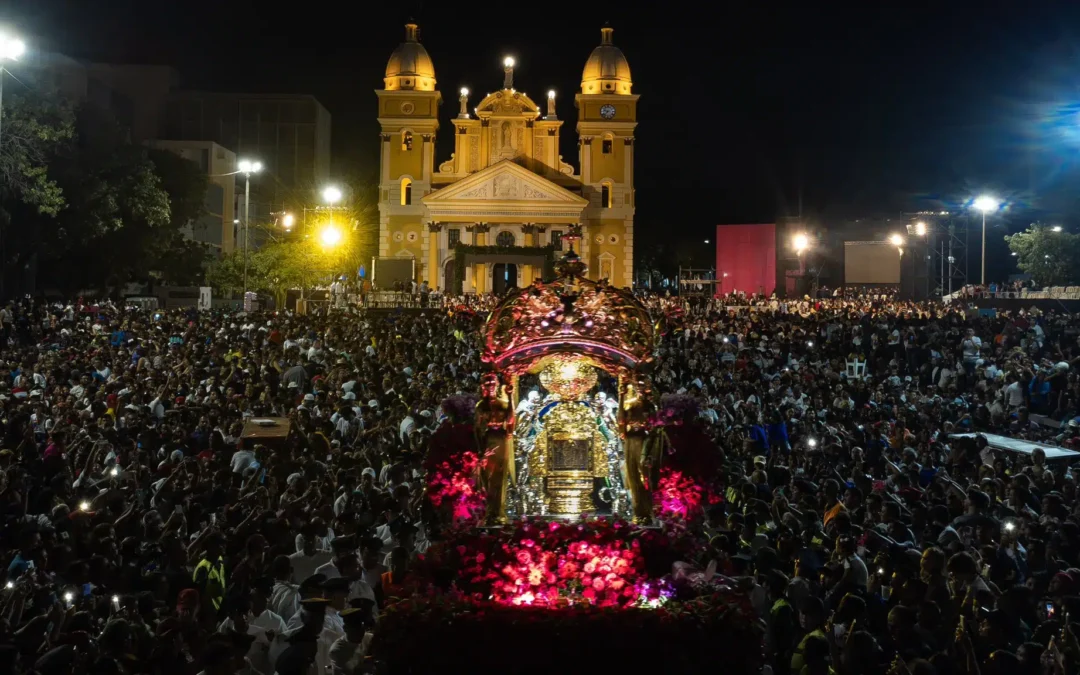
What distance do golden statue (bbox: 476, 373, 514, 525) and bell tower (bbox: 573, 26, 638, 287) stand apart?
4789 centimetres

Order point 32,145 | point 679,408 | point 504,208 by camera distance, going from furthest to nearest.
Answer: point 504,208
point 32,145
point 679,408

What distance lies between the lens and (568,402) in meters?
11.1

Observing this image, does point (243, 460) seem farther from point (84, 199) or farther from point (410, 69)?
point (410, 69)

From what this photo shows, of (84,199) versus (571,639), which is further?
(84,199)

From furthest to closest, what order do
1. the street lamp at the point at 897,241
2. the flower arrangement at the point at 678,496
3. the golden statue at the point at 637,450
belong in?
the street lamp at the point at 897,241 → the flower arrangement at the point at 678,496 → the golden statue at the point at 637,450

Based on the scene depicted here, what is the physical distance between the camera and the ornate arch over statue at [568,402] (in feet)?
33.0

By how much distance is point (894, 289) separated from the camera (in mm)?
49469

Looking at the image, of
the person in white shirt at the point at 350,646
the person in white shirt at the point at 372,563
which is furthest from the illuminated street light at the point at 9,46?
the person in white shirt at the point at 350,646

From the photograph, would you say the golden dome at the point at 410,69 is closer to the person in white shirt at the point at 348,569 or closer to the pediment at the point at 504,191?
the pediment at the point at 504,191

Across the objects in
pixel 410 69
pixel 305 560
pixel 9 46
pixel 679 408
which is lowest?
pixel 305 560

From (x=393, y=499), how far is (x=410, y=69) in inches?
2021

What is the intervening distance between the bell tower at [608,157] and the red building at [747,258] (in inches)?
249

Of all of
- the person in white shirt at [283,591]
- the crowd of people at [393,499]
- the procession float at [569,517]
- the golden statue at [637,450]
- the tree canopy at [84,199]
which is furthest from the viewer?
the tree canopy at [84,199]

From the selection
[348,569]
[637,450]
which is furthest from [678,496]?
[348,569]
